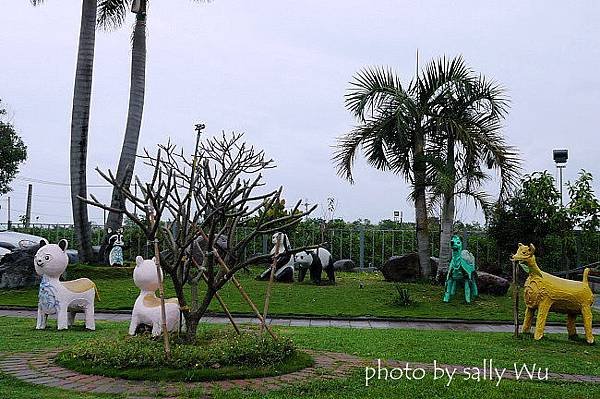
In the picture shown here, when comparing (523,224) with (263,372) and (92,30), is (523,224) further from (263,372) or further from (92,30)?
(263,372)

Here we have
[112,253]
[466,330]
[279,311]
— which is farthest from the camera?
[112,253]

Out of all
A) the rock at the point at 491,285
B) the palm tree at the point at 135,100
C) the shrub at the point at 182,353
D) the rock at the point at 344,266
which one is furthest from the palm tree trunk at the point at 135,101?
the shrub at the point at 182,353

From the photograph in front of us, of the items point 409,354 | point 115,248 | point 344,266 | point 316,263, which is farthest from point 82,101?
point 409,354

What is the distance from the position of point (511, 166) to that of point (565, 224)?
432 cm

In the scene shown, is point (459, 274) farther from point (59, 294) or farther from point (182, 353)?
point (182, 353)

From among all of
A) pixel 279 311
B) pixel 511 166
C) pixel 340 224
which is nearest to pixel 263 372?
pixel 279 311

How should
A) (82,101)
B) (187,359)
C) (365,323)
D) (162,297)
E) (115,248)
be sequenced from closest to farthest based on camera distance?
(187,359), (162,297), (365,323), (82,101), (115,248)

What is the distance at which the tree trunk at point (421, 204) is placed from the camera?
18.1 m

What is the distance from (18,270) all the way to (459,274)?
35.2 ft

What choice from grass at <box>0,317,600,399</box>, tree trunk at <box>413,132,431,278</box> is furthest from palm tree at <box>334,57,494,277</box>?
grass at <box>0,317,600,399</box>

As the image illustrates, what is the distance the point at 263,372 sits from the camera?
20.9ft

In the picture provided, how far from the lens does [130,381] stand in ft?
Answer: 19.9

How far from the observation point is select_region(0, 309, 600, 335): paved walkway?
1247 centimetres

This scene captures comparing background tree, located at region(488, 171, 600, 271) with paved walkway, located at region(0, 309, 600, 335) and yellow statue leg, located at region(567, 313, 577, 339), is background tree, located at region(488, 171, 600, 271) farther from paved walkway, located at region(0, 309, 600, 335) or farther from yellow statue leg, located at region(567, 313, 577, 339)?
yellow statue leg, located at region(567, 313, 577, 339)
